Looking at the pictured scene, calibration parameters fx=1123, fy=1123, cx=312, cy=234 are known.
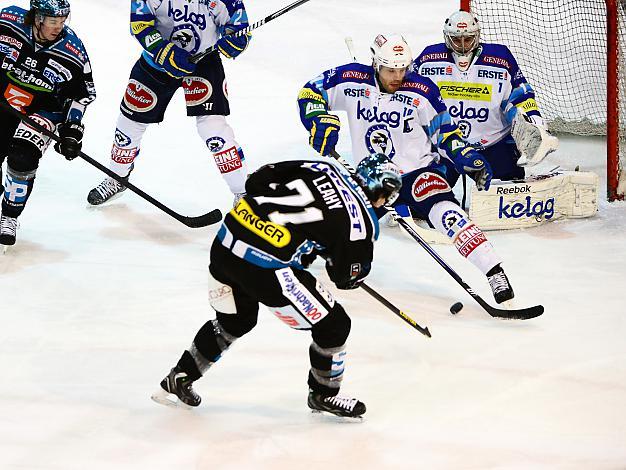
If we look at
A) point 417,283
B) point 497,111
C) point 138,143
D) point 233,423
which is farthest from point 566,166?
point 233,423

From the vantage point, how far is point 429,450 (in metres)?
3.09

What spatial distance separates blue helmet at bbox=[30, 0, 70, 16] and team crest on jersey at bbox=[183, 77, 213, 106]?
0.70m

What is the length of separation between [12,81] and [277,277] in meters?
2.08

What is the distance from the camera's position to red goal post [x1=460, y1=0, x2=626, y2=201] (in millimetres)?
6250

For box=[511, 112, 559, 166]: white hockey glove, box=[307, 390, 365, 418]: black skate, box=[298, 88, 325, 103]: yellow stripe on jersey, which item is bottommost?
box=[511, 112, 559, 166]: white hockey glove

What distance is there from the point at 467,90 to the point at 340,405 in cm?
250

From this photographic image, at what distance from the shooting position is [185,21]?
491 cm

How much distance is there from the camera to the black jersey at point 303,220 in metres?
2.96

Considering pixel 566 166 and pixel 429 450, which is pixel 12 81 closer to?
pixel 429 450

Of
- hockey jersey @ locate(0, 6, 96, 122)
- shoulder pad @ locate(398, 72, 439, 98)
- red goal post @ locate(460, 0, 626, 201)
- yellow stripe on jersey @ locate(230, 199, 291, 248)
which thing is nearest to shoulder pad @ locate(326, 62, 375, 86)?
shoulder pad @ locate(398, 72, 439, 98)

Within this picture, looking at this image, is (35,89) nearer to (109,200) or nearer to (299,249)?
(109,200)

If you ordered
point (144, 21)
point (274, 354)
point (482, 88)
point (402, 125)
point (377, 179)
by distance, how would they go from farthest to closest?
point (482, 88) → point (144, 21) → point (402, 125) → point (274, 354) → point (377, 179)

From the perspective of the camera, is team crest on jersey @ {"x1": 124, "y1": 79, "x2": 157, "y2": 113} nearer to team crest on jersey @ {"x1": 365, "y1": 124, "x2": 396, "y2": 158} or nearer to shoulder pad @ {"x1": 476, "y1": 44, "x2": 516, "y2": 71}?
team crest on jersey @ {"x1": 365, "y1": 124, "x2": 396, "y2": 158}

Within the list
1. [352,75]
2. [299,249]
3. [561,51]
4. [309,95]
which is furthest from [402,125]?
[561,51]
